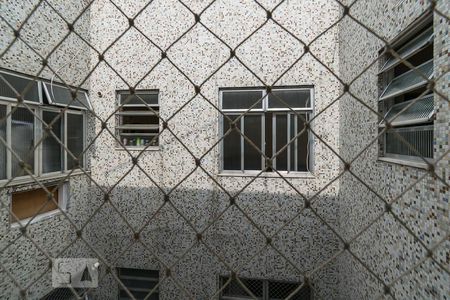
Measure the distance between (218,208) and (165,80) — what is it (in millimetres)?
1546

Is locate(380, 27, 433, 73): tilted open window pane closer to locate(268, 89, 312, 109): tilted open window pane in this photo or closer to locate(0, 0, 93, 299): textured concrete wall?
locate(268, 89, 312, 109): tilted open window pane

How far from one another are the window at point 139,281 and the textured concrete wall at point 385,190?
2.02 m

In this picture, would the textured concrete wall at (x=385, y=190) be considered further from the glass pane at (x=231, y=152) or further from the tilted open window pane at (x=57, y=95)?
the tilted open window pane at (x=57, y=95)

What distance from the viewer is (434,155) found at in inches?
39.7

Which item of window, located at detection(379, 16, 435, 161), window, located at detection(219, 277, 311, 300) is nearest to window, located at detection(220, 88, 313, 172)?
window, located at detection(379, 16, 435, 161)

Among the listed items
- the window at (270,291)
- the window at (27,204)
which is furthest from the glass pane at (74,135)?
the window at (270,291)

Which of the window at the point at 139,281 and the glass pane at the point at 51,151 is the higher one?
the glass pane at the point at 51,151

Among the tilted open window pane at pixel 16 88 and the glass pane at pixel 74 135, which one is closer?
the tilted open window pane at pixel 16 88

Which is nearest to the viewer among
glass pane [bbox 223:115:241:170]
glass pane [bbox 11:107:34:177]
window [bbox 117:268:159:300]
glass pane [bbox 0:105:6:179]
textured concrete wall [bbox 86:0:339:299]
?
glass pane [bbox 0:105:6:179]

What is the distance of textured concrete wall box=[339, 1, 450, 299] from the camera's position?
958mm

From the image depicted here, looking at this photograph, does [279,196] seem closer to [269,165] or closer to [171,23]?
[269,165]

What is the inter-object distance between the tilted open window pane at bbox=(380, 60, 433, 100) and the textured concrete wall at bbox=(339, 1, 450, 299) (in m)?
0.12

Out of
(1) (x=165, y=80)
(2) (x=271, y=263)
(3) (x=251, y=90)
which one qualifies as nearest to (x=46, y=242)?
(1) (x=165, y=80)

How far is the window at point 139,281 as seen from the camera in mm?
2963
